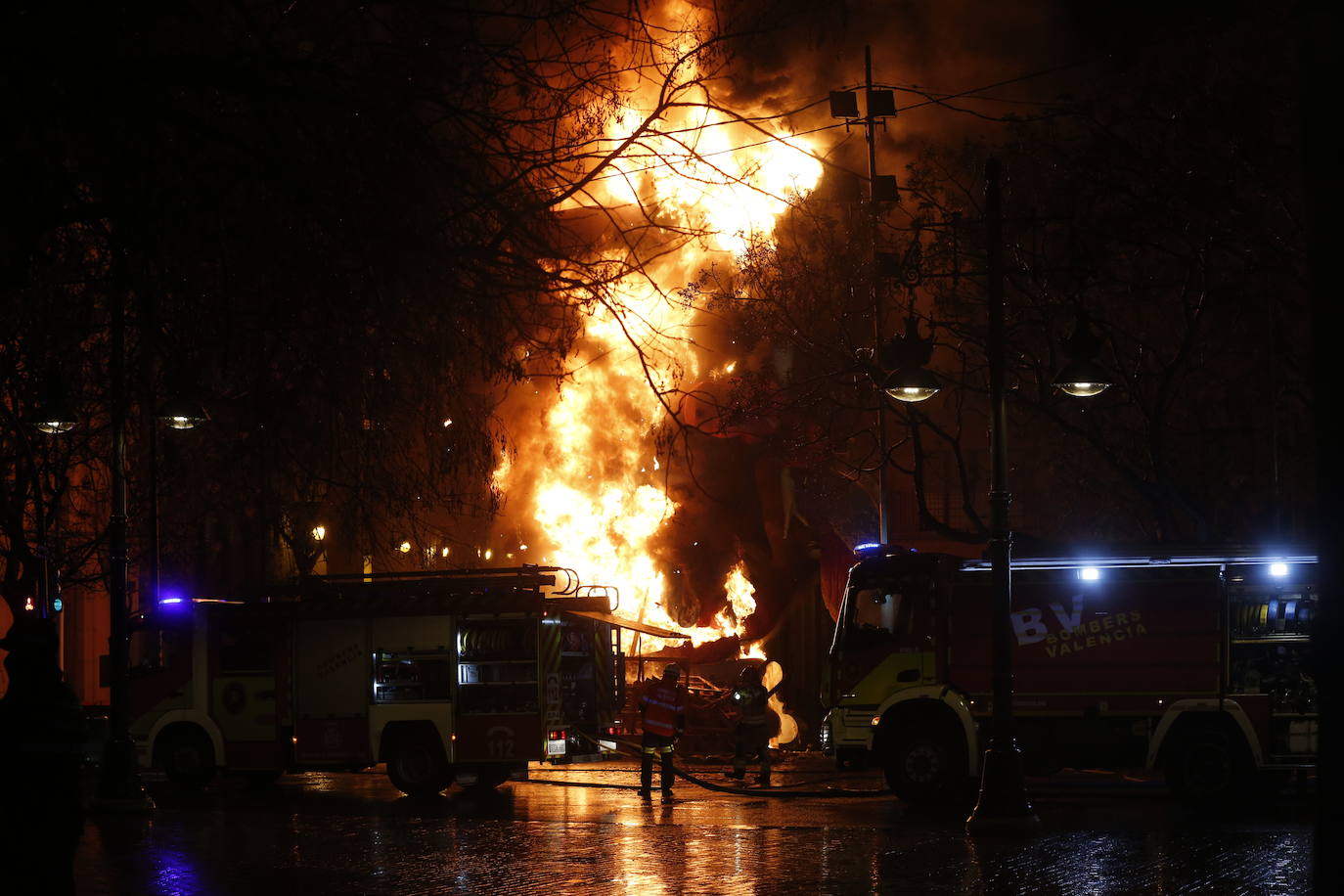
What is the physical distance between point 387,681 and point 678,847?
7.62 m

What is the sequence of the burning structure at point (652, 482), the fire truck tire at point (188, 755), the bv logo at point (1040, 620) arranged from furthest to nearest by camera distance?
the burning structure at point (652, 482) < the fire truck tire at point (188, 755) < the bv logo at point (1040, 620)

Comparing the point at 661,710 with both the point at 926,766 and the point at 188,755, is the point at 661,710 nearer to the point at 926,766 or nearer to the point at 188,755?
the point at 926,766

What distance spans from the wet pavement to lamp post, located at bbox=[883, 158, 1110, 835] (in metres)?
0.43

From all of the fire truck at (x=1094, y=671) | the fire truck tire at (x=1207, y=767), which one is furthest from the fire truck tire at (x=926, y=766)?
the fire truck tire at (x=1207, y=767)

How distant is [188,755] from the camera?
835 inches

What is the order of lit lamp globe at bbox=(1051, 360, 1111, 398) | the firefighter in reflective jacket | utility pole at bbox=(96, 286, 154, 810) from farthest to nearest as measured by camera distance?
the firefighter in reflective jacket → utility pole at bbox=(96, 286, 154, 810) → lit lamp globe at bbox=(1051, 360, 1111, 398)

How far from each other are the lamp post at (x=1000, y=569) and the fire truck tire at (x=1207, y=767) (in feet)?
10.5

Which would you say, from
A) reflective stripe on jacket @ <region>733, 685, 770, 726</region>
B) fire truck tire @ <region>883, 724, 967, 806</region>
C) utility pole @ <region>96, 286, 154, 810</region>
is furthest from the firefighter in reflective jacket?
utility pole @ <region>96, 286, 154, 810</region>

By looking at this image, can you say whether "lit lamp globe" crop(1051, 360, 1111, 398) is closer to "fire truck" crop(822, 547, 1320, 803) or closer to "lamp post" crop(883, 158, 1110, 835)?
"lamp post" crop(883, 158, 1110, 835)

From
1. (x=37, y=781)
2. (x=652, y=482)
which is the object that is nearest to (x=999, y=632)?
(x=37, y=781)

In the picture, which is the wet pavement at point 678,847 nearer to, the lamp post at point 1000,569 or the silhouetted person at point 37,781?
the lamp post at point 1000,569

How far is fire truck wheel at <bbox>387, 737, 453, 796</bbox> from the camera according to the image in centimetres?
1992

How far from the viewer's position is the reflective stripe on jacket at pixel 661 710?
19.4 m

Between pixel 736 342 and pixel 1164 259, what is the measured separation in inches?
399
